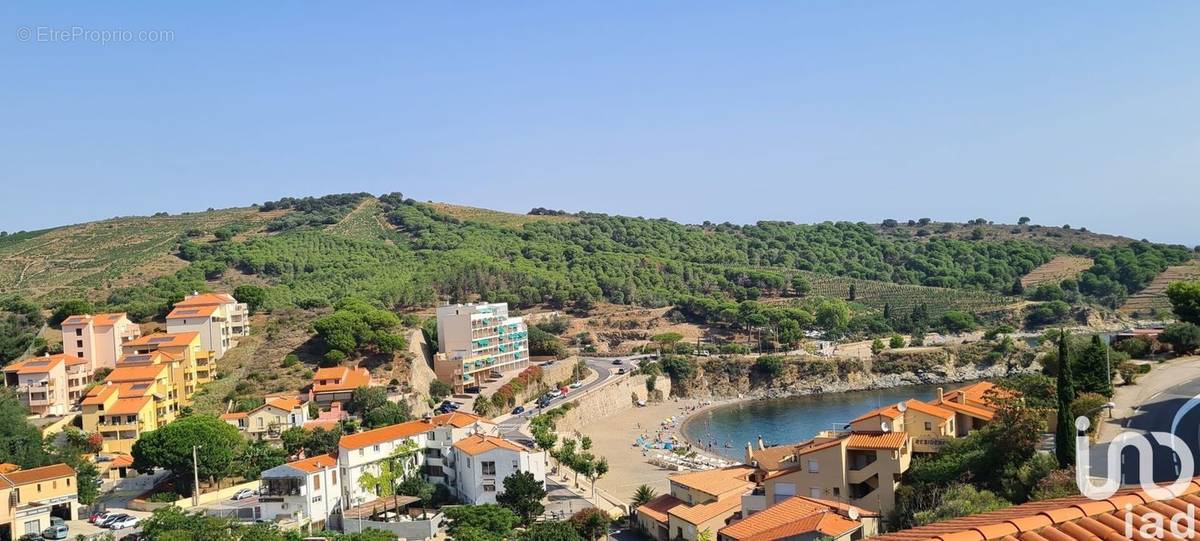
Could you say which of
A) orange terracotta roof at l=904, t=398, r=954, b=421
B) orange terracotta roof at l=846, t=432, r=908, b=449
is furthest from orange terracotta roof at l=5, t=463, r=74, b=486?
orange terracotta roof at l=904, t=398, r=954, b=421

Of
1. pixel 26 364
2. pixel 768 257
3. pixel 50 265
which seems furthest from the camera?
pixel 768 257

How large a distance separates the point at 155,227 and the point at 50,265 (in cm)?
1560

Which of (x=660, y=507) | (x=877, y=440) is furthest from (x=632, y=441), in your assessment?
(x=877, y=440)

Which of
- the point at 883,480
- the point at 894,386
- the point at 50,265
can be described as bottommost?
the point at 894,386

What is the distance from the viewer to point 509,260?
88125 mm

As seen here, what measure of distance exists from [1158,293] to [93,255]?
9837cm

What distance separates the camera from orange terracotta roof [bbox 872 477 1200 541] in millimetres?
4527

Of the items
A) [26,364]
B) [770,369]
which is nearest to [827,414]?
[770,369]

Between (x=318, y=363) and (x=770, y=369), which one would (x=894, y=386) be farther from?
(x=318, y=363)

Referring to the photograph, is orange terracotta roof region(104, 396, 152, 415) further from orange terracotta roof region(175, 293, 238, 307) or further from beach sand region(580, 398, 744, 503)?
beach sand region(580, 398, 744, 503)

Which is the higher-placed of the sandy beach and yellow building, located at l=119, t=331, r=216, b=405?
yellow building, located at l=119, t=331, r=216, b=405

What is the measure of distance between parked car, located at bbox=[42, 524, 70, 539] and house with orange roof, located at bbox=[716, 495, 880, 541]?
19268 millimetres

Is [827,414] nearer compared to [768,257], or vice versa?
[827,414]

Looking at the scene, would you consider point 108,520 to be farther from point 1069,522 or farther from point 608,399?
point 608,399
